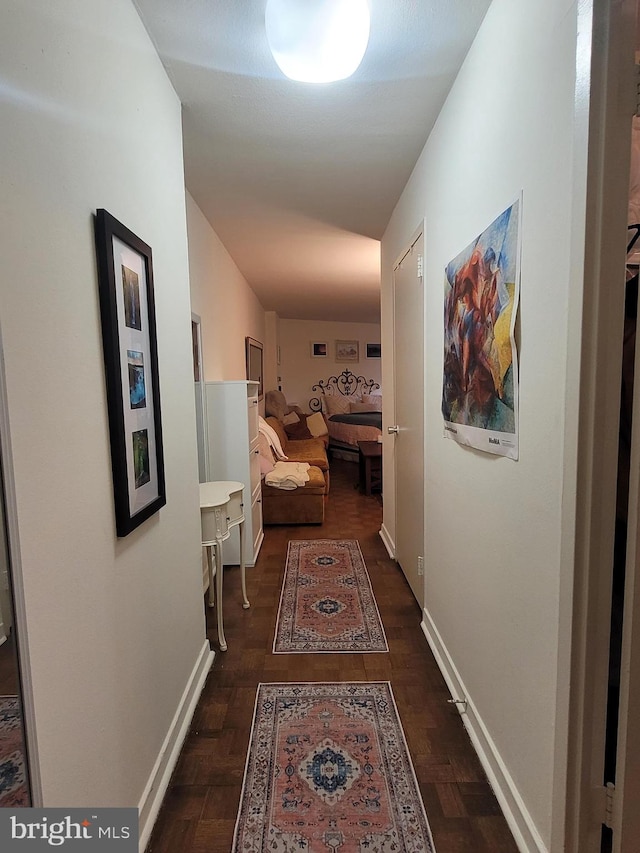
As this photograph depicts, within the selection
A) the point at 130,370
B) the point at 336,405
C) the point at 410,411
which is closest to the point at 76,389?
the point at 130,370

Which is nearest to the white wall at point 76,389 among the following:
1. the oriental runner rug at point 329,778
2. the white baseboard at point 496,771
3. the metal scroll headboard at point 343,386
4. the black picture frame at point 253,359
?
the oriental runner rug at point 329,778

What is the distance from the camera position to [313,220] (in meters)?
2.93

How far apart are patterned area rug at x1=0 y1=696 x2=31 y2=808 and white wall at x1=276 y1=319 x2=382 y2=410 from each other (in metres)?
6.90

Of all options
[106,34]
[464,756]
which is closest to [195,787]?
[464,756]

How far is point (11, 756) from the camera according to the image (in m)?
0.68

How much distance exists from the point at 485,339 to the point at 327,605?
1789 millimetres

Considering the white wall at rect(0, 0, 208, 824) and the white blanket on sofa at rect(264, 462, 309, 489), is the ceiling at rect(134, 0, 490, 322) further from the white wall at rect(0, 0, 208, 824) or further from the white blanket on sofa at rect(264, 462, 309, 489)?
the white blanket on sofa at rect(264, 462, 309, 489)

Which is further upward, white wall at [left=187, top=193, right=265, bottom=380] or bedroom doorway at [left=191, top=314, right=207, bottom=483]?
white wall at [left=187, top=193, right=265, bottom=380]

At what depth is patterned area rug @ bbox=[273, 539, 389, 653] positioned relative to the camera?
2074 mm

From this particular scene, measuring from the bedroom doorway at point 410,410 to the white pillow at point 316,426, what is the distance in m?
3.60

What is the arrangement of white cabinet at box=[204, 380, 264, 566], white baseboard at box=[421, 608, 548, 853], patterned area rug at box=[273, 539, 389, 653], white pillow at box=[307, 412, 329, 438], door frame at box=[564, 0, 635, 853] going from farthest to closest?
white pillow at box=[307, 412, 329, 438], white cabinet at box=[204, 380, 264, 566], patterned area rug at box=[273, 539, 389, 653], white baseboard at box=[421, 608, 548, 853], door frame at box=[564, 0, 635, 853]

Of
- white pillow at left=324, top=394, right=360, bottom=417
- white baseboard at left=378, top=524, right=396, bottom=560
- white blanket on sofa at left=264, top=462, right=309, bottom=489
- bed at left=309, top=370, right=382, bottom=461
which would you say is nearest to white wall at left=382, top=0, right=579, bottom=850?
white baseboard at left=378, top=524, right=396, bottom=560

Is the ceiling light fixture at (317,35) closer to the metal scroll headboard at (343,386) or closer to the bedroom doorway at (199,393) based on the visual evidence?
the bedroom doorway at (199,393)

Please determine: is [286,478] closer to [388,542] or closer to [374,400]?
[388,542]
